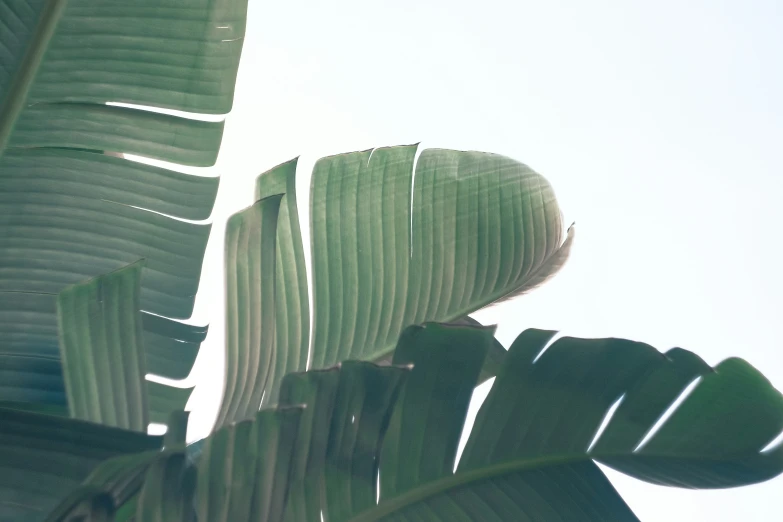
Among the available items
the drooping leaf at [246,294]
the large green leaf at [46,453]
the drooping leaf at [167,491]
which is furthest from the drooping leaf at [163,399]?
the drooping leaf at [167,491]

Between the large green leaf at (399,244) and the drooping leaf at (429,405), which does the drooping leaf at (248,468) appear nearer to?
the drooping leaf at (429,405)

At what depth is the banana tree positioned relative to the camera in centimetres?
56

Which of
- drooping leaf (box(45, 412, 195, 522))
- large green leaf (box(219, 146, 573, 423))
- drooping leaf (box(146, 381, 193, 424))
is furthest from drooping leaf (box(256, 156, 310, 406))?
drooping leaf (box(45, 412, 195, 522))

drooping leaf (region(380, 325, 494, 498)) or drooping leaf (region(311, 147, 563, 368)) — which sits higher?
drooping leaf (region(311, 147, 563, 368))

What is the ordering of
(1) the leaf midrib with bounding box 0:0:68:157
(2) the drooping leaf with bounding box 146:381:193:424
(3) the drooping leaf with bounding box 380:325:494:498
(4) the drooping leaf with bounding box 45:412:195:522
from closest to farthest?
1. (4) the drooping leaf with bounding box 45:412:195:522
2. (3) the drooping leaf with bounding box 380:325:494:498
3. (1) the leaf midrib with bounding box 0:0:68:157
4. (2) the drooping leaf with bounding box 146:381:193:424

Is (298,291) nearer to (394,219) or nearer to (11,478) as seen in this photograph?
(394,219)

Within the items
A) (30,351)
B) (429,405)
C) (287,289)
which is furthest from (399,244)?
(30,351)

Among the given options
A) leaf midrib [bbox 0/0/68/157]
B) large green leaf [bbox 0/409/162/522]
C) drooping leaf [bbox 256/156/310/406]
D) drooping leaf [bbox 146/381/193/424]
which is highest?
leaf midrib [bbox 0/0/68/157]

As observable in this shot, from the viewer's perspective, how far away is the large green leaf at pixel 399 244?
2.69 ft

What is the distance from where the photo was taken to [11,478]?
0.58 metres

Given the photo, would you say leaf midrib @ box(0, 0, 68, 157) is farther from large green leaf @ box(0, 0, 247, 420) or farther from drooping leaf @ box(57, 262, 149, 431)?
drooping leaf @ box(57, 262, 149, 431)

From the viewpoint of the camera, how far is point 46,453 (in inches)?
22.4

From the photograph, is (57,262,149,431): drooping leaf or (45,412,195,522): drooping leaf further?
(57,262,149,431): drooping leaf

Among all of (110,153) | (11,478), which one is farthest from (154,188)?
(11,478)
